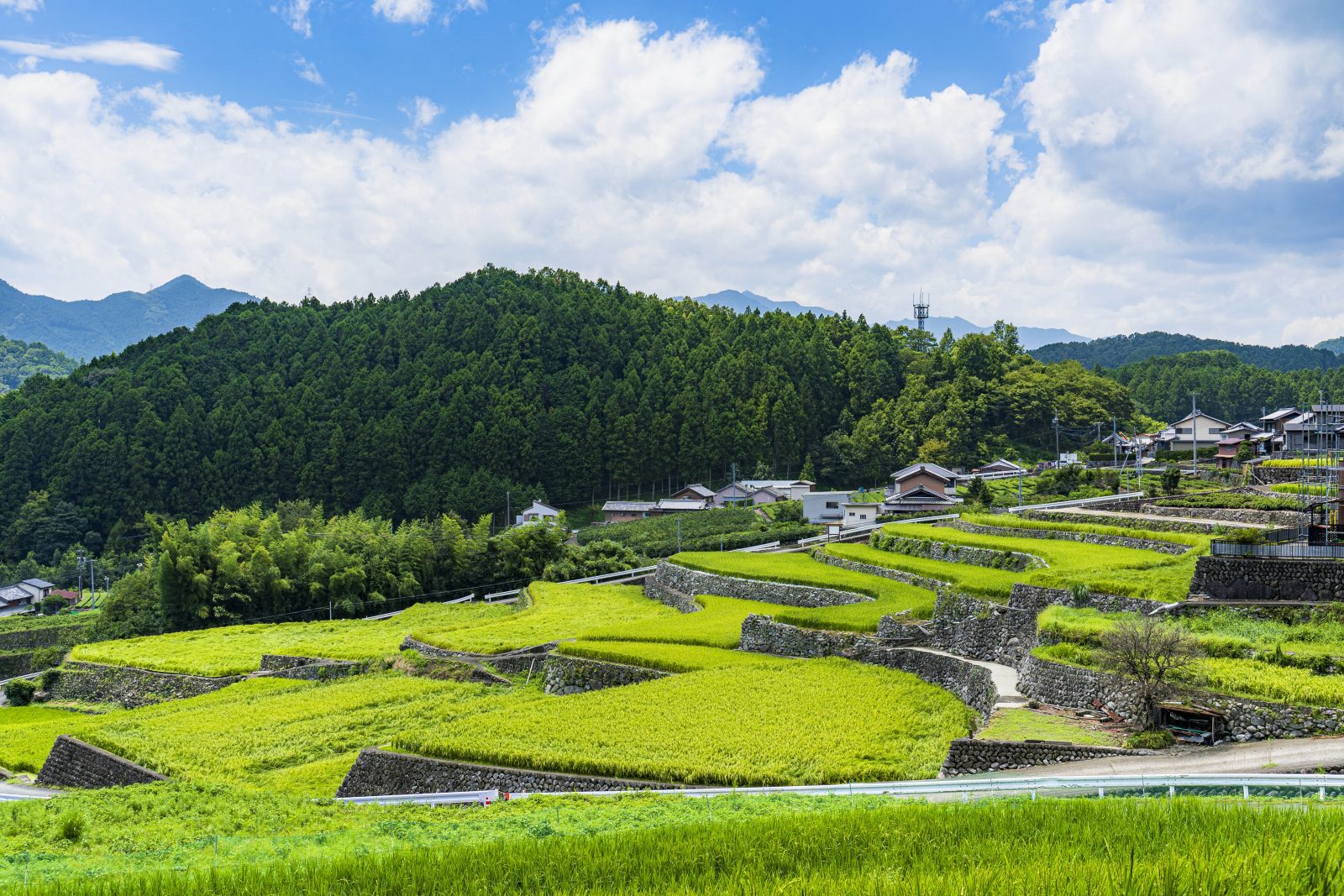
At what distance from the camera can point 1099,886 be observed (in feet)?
21.1

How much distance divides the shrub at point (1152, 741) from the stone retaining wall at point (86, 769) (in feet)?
51.9

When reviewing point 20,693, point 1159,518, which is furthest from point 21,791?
point 1159,518

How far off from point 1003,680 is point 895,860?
39.6 ft

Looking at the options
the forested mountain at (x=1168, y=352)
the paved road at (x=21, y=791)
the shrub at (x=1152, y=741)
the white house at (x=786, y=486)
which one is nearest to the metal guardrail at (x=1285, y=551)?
the shrub at (x=1152, y=741)

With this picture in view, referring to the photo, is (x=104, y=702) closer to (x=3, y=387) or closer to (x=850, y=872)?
(x=850, y=872)

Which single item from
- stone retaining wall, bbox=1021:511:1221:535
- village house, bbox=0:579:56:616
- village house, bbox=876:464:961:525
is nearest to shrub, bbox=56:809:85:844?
stone retaining wall, bbox=1021:511:1221:535

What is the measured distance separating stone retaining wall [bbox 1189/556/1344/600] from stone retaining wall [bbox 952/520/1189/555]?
27.3ft

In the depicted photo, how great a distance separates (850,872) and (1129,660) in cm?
888

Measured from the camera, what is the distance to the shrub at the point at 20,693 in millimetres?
33562

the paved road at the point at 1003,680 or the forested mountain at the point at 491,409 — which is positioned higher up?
the forested mountain at the point at 491,409

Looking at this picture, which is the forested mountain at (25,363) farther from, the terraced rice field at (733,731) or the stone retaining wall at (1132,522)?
the terraced rice field at (733,731)

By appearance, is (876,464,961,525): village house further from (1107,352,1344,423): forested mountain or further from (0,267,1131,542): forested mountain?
(1107,352,1344,423): forested mountain

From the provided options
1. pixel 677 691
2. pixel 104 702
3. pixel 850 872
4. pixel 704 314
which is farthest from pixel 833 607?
pixel 704 314

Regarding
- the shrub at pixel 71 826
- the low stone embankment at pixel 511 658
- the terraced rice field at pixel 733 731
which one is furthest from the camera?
the low stone embankment at pixel 511 658
